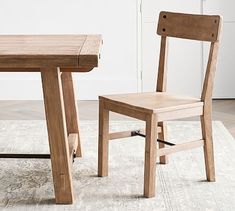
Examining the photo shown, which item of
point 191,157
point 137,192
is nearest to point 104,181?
point 137,192

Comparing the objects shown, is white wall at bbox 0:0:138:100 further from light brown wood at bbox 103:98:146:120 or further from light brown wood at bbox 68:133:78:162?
light brown wood at bbox 103:98:146:120

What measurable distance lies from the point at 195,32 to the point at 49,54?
2.80ft

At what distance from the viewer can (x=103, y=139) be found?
295 centimetres

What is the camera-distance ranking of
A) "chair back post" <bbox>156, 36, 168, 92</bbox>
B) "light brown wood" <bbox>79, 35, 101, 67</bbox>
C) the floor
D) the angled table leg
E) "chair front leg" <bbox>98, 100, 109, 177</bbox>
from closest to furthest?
"light brown wood" <bbox>79, 35, 101, 67</bbox> → the angled table leg → "chair front leg" <bbox>98, 100, 109, 177</bbox> → "chair back post" <bbox>156, 36, 168, 92</bbox> → the floor

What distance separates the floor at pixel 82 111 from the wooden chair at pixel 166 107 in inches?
48.4

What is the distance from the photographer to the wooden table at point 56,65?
7.71ft

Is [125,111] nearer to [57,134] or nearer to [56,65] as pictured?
[57,134]

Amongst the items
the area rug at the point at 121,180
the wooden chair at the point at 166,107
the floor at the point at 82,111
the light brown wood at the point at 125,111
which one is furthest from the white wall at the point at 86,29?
the light brown wood at the point at 125,111

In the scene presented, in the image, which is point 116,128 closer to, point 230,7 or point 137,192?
point 137,192

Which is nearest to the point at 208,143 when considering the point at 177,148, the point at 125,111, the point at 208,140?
the point at 208,140

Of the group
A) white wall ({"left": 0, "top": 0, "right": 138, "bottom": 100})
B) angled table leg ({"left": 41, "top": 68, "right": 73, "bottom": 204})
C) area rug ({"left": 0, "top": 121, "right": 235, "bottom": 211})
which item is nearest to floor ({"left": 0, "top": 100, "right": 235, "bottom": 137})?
white wall ({"left": 0, "top": 0, "right": 138, "bottom": 100})

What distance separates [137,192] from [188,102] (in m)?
0.49

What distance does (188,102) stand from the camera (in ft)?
9.18

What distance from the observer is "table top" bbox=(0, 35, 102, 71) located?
91.5 inches
